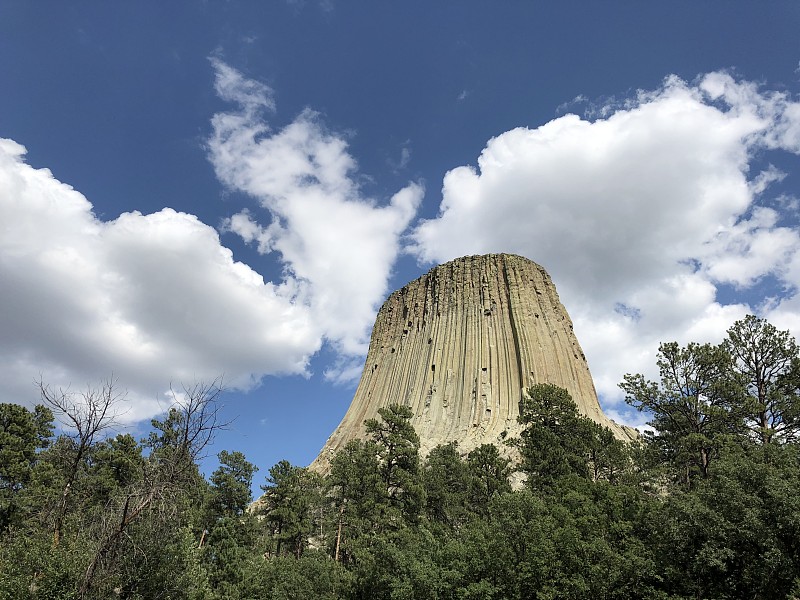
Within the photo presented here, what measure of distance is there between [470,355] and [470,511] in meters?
44.4

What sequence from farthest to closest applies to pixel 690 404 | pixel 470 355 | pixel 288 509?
pixel 470 355 → pixel 288 509 → pixel 690 404

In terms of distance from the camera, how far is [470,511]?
29453 mm

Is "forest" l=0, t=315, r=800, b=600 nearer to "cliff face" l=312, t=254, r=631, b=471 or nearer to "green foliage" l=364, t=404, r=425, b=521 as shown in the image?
"green foliage" l=364, t=404, r=425, b=521

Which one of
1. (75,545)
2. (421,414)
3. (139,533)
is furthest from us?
(421,414)

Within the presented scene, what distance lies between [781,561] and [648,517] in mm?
5283

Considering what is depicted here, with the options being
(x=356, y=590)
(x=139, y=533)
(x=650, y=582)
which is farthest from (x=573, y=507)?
(x=139, y=533)

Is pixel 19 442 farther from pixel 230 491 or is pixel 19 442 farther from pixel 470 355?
pixel 470 355

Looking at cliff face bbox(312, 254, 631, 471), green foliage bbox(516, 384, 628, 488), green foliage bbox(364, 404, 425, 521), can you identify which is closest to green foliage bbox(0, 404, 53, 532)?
green foliage bbox(364, 404, 425, 521)

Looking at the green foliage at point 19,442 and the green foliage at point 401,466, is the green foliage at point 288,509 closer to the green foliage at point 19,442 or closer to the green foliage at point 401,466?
the green foliage at point 401,466

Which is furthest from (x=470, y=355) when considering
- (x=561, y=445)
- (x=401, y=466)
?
(x=561, y=445)

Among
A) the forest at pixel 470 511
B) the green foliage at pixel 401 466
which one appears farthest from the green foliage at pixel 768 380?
the green foliage at pixel 401 466

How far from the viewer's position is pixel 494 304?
77750 millimetres

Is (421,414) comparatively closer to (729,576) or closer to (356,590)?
(356,590)

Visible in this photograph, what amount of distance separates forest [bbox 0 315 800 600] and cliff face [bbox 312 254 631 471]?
28.7m
